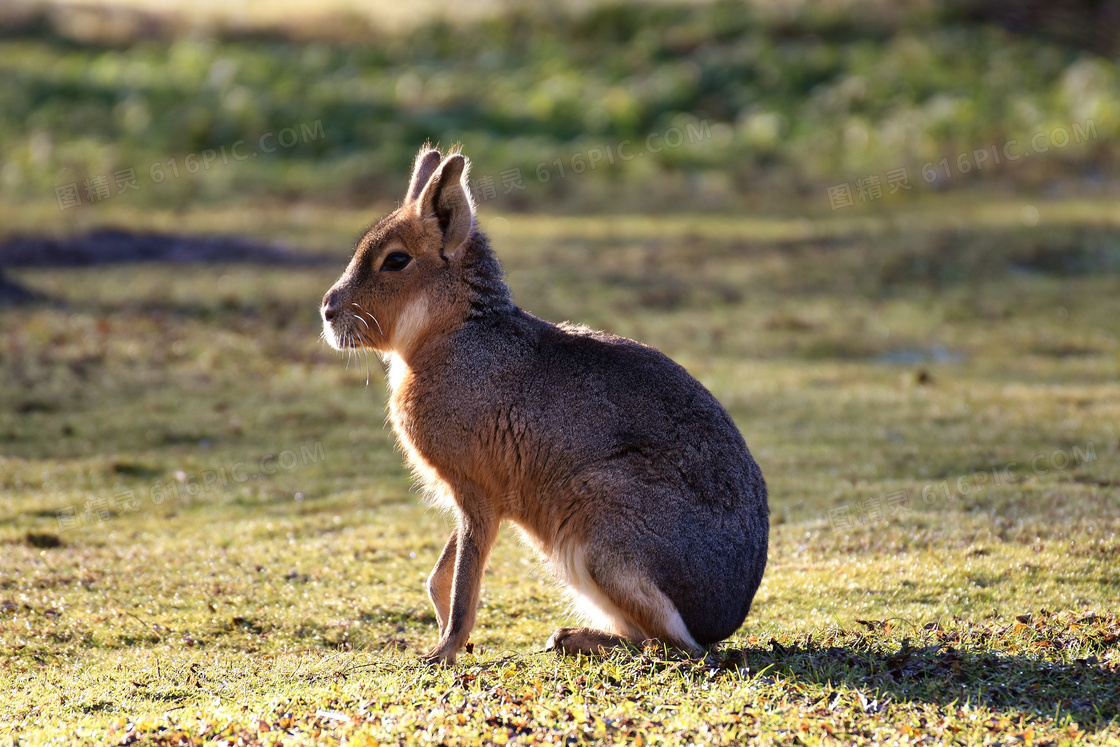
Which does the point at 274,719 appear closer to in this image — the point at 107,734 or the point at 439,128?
the point at 107,734

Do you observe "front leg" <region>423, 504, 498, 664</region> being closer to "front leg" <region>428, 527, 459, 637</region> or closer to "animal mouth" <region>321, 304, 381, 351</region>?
"front leg" <region>428, 527, 459, 637</region>

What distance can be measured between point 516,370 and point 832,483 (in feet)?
14.3

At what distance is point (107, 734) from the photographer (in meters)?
4.99

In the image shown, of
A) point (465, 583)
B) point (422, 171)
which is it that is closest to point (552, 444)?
point (465, 583)

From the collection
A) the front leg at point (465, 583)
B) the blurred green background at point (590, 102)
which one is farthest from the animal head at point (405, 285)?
the blurred green background at point (590, 102)

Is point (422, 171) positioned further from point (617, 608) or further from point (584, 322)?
point (584, 322)

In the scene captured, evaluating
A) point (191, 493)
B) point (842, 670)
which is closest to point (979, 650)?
point (842, 670)

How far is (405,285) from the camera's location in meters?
6.31

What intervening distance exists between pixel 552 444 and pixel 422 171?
200 centimetres

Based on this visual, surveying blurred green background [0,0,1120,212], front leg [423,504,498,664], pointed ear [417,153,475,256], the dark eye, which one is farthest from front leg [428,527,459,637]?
blurred green background [0,0,1120,212]

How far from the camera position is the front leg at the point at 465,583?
584 centimetres

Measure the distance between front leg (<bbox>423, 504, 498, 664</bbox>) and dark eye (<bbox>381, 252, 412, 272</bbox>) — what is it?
1.45 metres

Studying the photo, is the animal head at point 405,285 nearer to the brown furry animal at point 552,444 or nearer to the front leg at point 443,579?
the brown furry animal at point 552,444

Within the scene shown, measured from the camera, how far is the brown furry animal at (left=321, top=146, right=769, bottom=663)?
568 centimetres
